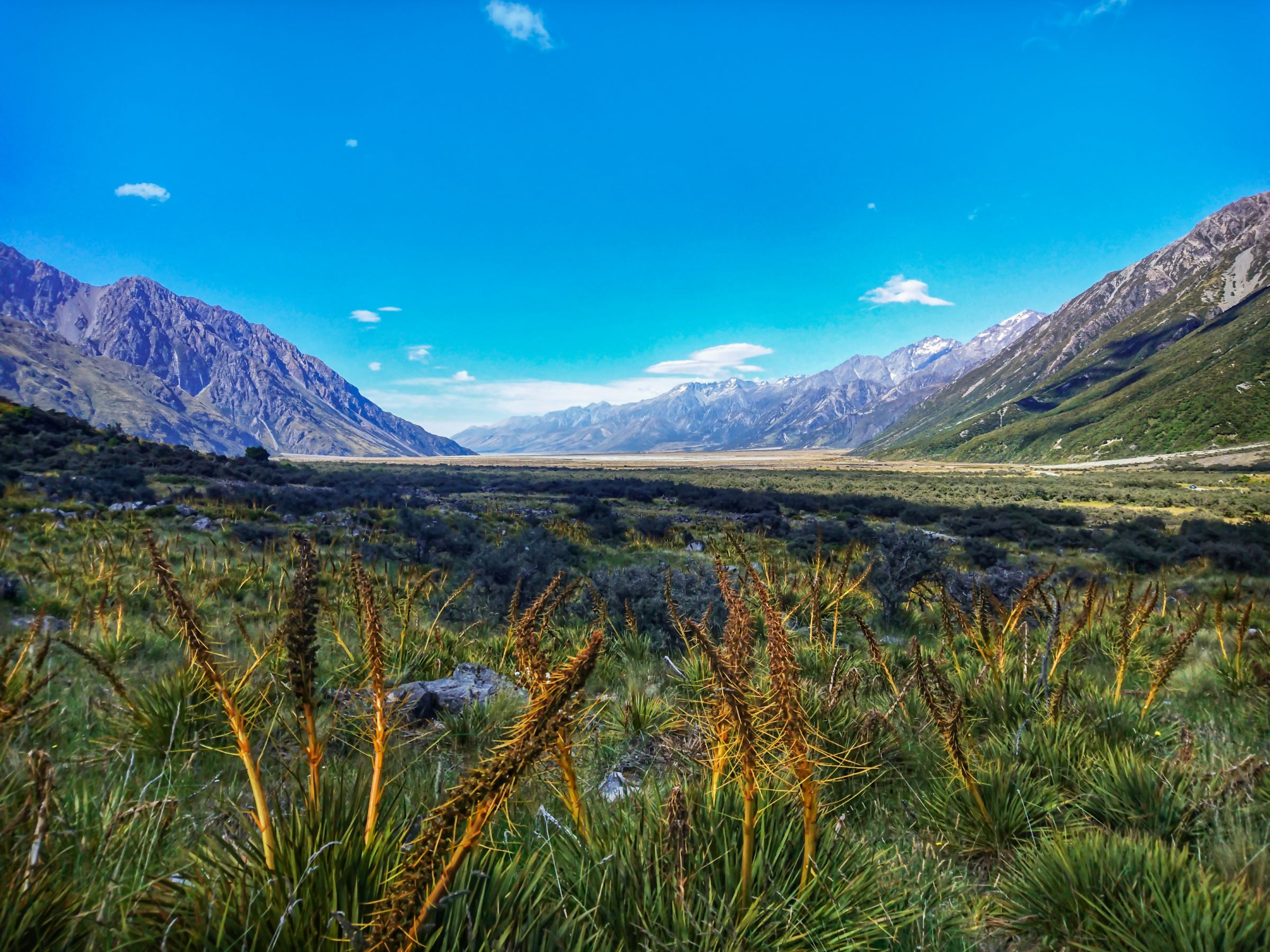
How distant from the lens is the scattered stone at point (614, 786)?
313cm

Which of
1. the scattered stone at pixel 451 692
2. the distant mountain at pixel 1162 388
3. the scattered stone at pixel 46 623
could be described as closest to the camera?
the scattered stone at pixel 451 692

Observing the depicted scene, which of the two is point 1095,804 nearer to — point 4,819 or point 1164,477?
point 4,819

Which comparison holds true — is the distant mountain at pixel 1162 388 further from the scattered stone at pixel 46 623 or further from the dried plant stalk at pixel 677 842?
the scattered stone at pixel 46 623

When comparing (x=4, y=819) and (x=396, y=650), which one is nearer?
(x=4, y=819)

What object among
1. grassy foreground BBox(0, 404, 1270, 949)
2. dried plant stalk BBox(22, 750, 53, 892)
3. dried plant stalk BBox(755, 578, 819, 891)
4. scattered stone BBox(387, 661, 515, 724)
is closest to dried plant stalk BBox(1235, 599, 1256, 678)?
grassy foreground BBox(0, 404, 1270, 949)

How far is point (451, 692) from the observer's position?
5184 millimetres

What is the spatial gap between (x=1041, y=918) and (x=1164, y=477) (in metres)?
88.5

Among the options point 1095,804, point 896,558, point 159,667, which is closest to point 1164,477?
point 896,558

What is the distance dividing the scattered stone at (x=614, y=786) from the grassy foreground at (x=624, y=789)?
4cm

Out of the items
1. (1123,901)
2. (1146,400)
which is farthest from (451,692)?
(1146,400)

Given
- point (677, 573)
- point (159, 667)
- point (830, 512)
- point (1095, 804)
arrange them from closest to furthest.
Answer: point (1095, 804) → point (159, 667) → point (677, 573) → point (830, 512)

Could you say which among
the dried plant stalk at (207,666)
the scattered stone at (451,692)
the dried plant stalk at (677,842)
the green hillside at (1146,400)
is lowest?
the scattered stone at (451,692)

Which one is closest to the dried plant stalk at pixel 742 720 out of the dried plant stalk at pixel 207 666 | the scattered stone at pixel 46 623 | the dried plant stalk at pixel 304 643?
the dried plant stalk at pixel 304 643

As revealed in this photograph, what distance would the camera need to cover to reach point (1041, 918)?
2.58m
